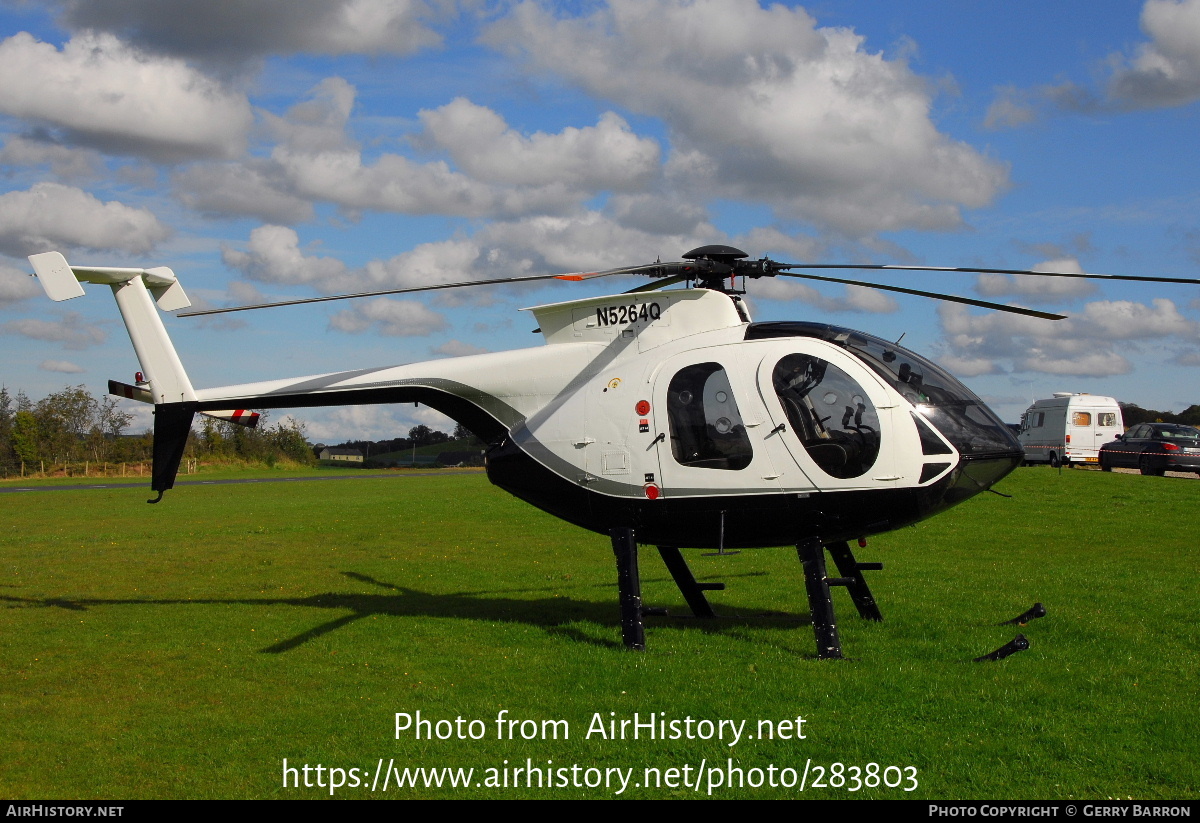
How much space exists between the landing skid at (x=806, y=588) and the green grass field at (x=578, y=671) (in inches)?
10.7

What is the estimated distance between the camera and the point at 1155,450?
1432 inches

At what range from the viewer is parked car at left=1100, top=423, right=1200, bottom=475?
35562 mm

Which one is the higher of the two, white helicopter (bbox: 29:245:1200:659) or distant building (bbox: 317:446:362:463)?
white helicopter (bbox: 29:245:1200:659)

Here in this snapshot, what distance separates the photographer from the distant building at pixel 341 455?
96.4 metres

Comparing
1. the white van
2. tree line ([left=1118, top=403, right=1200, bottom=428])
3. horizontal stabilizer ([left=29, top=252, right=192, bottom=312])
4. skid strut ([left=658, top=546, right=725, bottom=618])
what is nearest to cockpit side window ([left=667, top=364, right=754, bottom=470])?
skid strut ([left=658, top=546, right=725, bottom=618])

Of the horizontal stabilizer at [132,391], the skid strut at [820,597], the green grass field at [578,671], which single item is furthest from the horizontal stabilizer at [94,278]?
the skid strut at [820,597]

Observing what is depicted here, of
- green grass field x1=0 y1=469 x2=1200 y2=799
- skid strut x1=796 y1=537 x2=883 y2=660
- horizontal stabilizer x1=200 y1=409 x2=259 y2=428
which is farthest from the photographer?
horizontal stabilizer x1=200 y1=409 x2=259 y2=428

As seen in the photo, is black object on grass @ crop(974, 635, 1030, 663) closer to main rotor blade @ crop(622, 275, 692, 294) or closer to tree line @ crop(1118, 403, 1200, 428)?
main rotor blade @ crop(622, 275, 692, 294)

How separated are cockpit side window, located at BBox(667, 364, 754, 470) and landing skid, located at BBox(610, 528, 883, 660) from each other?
1.13 metres

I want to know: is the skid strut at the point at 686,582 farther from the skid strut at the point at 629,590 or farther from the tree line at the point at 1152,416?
the tree line at the point at 1152,416

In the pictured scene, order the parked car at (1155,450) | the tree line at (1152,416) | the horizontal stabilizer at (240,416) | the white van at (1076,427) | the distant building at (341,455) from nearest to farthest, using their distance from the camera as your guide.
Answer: the horizontal stabilizer at (240,416) < the parked car at (1155,450) < the white van at (1076,427) < the tree line at (1152,416) < the distant building at (341,455)

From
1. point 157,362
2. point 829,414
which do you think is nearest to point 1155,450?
point 829,414

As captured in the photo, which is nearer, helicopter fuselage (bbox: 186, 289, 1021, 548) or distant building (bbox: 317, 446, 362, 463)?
helicopter fuselage (bbox: 186, 289, 1021, 548)
